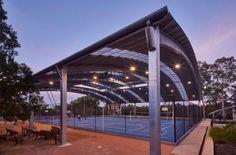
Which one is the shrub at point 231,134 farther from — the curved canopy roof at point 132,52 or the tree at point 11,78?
the tree at point 11,78

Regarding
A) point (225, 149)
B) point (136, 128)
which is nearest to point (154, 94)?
point (225, 149)

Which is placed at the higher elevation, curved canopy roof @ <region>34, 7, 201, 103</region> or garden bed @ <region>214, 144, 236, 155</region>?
curved canopy roof @ <region>34, 7, 201, 103</region>

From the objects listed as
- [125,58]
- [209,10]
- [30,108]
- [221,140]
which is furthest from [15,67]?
[209,10]

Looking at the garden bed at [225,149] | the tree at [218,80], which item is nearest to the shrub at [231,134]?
the garden bed at [225,149]

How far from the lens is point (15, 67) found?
14.4 meters

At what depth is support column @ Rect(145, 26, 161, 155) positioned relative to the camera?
29.2ft

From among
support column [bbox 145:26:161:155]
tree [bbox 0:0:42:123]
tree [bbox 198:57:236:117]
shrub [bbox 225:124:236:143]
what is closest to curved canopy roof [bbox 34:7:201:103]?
support column [bbox 145:26:161:155]

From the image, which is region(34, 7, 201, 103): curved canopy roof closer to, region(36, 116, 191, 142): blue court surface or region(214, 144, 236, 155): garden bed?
region(36, 116, 191, 142): blue court surface

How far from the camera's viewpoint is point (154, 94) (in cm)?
902

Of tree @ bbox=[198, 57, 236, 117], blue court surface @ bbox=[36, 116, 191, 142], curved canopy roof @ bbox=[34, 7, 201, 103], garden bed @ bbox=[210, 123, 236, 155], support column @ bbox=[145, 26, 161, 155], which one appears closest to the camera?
support column @ bbox=[145, 26, 161, 155]

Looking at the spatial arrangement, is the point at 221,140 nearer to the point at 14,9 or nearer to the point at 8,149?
the point at 8,149

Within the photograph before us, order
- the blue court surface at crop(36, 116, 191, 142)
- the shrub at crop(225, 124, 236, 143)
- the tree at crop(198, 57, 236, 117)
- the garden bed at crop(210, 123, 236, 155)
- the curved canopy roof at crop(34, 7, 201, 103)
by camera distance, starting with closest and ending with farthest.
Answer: the curved canopy roof at crop(34, 7, 201, 103) < the garden bed at crop(210, 123, 236, 155) < the shrub at crop(225, 124, 236, 143) < the blue court surface at crop(36, 116, 191, 142) < the tree at crop(198, 57, 236, 117)

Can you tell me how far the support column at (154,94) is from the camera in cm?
890

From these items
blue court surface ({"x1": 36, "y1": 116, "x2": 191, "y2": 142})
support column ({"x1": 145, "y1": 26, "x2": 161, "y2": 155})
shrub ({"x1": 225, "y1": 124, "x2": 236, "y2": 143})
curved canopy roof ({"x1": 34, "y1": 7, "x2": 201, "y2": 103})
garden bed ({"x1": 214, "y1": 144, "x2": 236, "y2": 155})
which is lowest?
blue court surface ({"x1": 36, "y1": 116, "x2": 191, "y2": 142})
